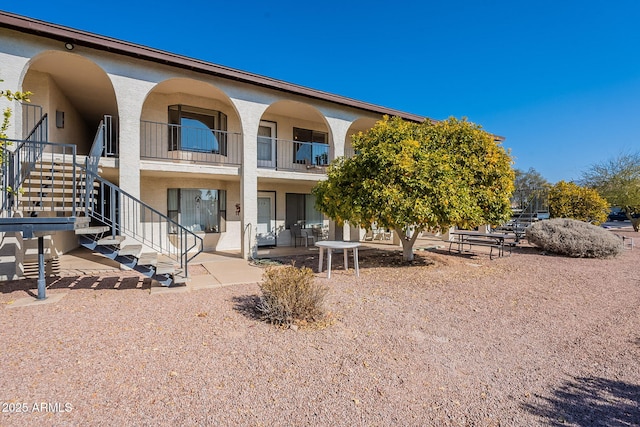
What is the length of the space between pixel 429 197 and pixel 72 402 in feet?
24.7

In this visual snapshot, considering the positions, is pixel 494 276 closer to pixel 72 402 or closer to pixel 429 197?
pixel 429 197

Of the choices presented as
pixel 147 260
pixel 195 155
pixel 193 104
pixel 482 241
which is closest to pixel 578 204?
pixel 482 241

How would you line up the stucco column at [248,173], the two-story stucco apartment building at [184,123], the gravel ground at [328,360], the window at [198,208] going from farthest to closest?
the window at [198,208] → the stucco column at [248,173] → the two-story stucco apartment building at [184,123] → the gravel ground at [328,360]

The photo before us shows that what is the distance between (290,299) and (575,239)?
39.8 feet

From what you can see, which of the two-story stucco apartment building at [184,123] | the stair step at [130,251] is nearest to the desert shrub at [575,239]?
the two-story stucco apartment building at [184,123]

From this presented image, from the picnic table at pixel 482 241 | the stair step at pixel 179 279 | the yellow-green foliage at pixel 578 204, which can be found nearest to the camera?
the stair step at pixel 179 279

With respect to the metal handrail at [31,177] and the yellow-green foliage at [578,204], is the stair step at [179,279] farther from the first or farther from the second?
the yellow-green foliage at [578,204]

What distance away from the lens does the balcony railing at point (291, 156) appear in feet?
43.2

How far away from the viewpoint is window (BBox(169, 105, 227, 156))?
11.2m

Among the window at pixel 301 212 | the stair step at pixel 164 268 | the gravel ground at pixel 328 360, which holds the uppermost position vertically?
the window at pixel 301 212

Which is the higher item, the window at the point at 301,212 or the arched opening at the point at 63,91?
the arched opening at the point at 63,91

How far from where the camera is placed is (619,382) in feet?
11.8

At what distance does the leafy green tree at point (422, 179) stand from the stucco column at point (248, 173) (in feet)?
8.31

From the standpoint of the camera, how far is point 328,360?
12.7ft
